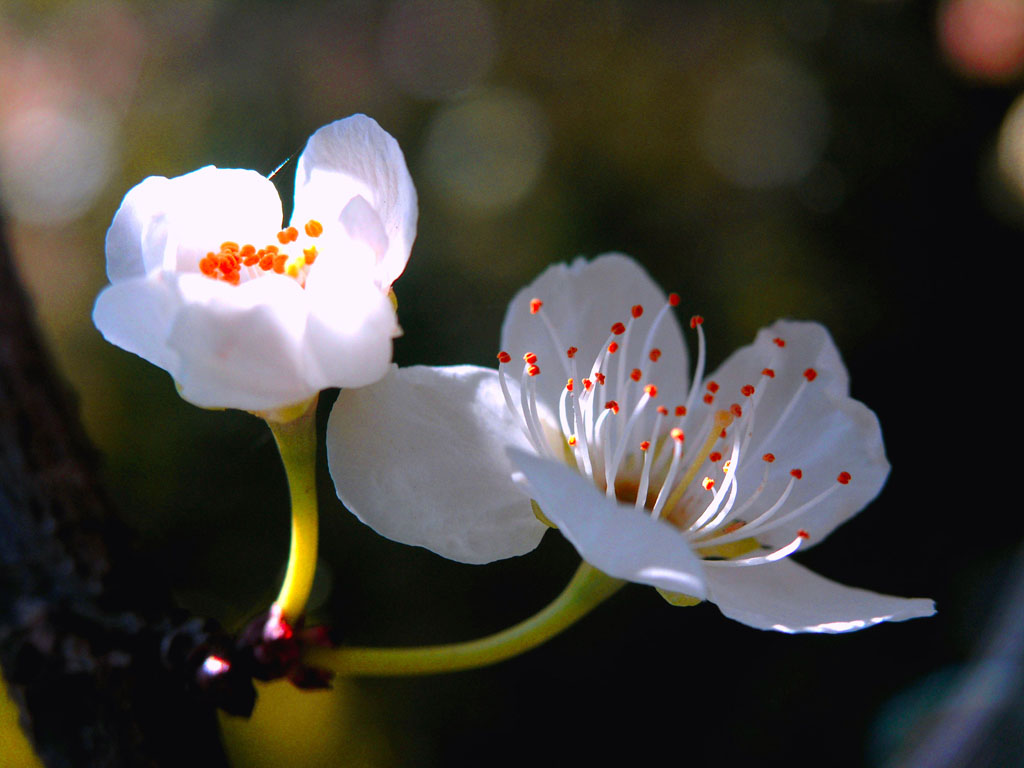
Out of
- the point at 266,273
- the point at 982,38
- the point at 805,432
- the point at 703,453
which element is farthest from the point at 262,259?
the point at 982,38

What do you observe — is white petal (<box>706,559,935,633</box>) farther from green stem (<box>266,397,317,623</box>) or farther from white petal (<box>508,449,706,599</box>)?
green stem (<box>266,397,317,623</box>)

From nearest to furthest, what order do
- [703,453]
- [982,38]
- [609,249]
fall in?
[703,453] < [609,249] < [982,38]

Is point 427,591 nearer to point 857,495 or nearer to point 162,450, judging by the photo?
point 162,450

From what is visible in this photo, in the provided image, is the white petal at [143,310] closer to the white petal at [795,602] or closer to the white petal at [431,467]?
the white petal at [431,467]

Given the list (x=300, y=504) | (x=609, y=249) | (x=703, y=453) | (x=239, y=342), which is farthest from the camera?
(x=609, y=249)

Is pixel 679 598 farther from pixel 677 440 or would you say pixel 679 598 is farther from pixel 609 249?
pixel 609 249

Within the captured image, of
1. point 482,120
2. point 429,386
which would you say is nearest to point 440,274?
point 482,120
